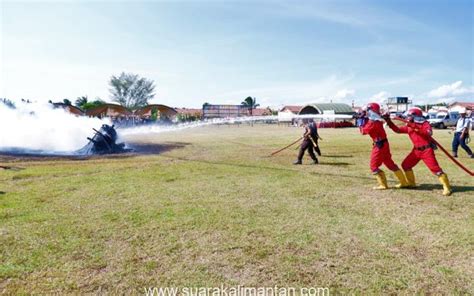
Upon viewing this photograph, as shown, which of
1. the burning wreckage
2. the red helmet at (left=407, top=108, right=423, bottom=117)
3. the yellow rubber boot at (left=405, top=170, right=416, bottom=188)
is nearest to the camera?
the red helmet at (left=407, top=108, right=423, bottom=117)

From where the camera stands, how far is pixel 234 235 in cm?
477

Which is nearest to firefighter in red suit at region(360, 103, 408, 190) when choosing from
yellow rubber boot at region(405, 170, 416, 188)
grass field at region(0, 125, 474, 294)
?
yellow rubber boot at region(405, 170, 416, 188)

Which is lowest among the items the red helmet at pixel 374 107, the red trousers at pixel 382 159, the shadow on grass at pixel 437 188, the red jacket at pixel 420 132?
A: the shadow on grass at pixel 437 188

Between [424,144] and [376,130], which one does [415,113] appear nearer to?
[424,144]

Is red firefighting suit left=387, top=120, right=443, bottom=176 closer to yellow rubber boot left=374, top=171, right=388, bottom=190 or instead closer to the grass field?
the grass field

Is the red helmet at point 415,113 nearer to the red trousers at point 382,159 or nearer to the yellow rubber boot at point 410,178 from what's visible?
the red trousers at point 382,159

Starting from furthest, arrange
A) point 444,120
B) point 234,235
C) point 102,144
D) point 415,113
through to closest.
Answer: point 444,120, point 102,144, point 415,113, point 234,235

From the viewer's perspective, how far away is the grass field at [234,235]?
354 cm

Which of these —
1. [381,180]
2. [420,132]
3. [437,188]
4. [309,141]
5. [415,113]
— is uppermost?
[415,113]

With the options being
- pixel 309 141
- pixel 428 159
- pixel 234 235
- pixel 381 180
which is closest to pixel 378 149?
pixel 381 180

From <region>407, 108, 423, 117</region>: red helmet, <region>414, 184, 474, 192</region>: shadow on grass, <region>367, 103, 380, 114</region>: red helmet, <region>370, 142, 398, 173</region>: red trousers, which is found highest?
<region>367, 103, 380, 114</region>: red helmet

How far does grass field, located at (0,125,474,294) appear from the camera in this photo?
3543 millimetres

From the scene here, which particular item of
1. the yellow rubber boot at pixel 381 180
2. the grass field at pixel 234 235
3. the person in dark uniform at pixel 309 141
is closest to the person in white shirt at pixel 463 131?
the grass field at pixel 234 235

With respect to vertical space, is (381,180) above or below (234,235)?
above
